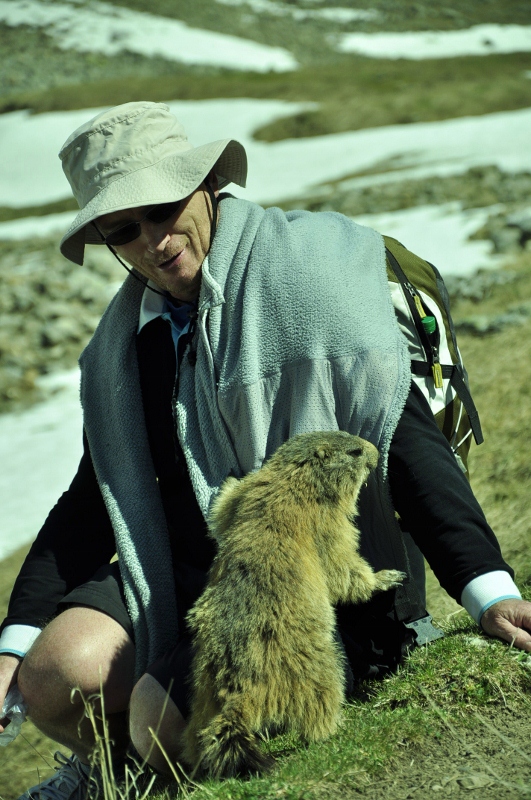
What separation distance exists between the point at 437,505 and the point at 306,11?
76.5 meters

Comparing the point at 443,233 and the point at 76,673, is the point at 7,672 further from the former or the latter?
the point at 443,233

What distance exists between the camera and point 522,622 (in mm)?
2996

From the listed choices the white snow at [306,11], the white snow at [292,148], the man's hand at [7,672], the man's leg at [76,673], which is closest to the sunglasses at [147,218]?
the man's leg at [76,673]

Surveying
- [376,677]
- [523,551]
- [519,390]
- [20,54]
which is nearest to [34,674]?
[376,677]

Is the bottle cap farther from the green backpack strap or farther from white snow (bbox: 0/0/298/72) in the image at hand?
white snow (bbox: 0/0/298/72)

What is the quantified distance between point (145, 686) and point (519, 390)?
4.90 metres

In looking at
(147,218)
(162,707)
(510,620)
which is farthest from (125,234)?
(510,620)

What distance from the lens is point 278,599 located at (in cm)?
297

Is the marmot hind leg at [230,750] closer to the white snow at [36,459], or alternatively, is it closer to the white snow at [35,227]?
the white snow at [36,459]

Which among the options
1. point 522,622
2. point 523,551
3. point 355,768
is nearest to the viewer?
point 355,768

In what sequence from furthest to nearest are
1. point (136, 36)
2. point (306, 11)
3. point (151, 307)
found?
point (306, 11), point (136, 36), point (151, 307)

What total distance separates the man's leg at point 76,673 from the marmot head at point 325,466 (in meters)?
1.12

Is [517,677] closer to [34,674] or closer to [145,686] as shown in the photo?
[145,686]

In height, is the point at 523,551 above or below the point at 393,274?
below
